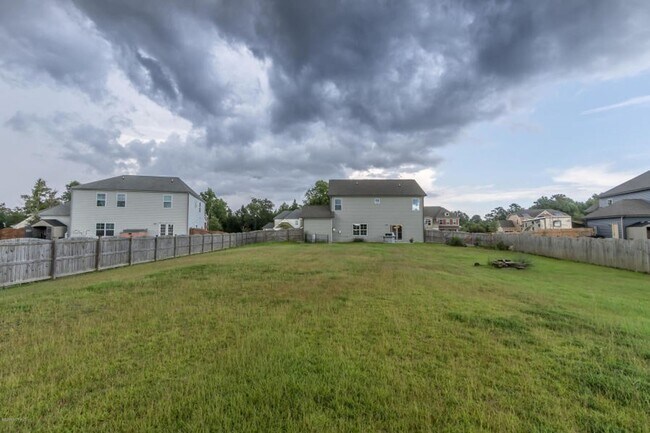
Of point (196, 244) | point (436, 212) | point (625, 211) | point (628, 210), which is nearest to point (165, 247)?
point (196, 244)

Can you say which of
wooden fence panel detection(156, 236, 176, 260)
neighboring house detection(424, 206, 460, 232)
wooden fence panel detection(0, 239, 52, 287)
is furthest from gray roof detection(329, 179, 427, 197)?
neighboring house detection(424, 206, 460, 232)

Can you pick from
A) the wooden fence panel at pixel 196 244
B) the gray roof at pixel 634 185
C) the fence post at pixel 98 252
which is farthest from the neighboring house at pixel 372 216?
the fence post at pixel 98 252

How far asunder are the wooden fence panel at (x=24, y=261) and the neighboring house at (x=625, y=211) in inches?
1502

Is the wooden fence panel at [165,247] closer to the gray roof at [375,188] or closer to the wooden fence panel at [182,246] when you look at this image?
the wooden fence panel at [182,246]

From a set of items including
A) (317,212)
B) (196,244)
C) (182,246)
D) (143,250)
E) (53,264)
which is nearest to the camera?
(53,264)

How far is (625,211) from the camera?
2497cm

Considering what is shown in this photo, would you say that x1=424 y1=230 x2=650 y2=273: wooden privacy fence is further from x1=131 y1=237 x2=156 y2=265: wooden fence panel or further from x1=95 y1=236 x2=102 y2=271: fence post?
x1=131 y1=237 x2=156 y2=265: wooden fence panel

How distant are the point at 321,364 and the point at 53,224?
37481 mm

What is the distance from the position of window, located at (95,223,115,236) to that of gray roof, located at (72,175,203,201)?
3537 millimetres

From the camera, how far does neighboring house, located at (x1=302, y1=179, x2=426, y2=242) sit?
109 ft

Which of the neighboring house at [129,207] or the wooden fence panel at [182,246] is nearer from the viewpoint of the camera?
the wooden fence panel at [182,246]

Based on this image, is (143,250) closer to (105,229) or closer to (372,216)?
(105,229)

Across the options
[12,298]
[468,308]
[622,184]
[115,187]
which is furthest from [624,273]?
[115,187]

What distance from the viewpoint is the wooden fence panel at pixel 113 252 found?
12.6 meters
